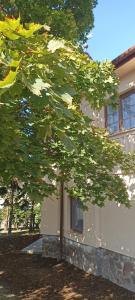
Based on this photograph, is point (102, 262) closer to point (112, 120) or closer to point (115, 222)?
point (115, 222)

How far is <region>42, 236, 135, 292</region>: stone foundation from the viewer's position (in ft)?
32.8

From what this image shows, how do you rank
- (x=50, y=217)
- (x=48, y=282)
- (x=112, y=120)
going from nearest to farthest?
(x=112, y=120) → (x=48, y=282) → (x=50, y=217)

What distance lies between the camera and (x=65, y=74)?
7.71 feet

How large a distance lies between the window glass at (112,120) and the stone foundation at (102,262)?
368cm

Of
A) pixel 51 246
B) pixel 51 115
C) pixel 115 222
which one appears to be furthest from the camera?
pixel 51 246

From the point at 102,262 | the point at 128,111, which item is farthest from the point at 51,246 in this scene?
the point at 128,111

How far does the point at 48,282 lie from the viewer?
11.9 meters

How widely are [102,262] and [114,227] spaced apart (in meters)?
1.35

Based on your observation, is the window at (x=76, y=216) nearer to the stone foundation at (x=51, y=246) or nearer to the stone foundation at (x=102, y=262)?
the stone foundation at (x=102, y=262)

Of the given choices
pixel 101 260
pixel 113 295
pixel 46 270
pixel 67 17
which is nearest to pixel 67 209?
pixel 46 270

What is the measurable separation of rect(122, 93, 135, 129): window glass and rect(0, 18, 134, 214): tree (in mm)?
→ 1630

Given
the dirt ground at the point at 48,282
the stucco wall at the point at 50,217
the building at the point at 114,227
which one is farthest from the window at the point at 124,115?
the stucco wall at the point at 50,217

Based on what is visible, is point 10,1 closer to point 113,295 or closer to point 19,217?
point 113,295

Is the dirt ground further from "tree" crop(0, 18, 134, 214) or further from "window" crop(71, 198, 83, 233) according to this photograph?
"tree" crop(0, 18, 134, 214)
